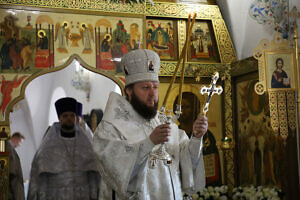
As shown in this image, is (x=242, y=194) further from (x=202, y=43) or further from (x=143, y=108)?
(x=143, y=108)

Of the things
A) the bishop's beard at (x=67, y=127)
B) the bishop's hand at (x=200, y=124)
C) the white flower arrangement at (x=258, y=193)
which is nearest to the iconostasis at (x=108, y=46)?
the bishop's beard at (x=67, y=127)

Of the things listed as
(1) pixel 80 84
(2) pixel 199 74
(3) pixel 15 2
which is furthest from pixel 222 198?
(3) pixel 15 2

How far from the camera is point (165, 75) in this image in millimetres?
6910

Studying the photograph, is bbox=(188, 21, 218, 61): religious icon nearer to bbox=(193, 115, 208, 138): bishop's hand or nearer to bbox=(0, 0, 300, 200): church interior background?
bbox=(0, 0, 300, 200): church interior background

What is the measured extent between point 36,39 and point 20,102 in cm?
86

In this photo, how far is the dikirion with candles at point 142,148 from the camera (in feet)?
11.2

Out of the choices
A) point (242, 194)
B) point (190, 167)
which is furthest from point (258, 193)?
point (190, 167)

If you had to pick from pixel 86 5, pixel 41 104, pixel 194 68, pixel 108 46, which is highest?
pixel 86 5

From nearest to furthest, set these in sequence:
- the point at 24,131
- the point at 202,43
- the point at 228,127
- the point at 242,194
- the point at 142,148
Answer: the point at 142,148, the point at 24,131, the point at 242,194, the point at 228,127, the point at 202,43

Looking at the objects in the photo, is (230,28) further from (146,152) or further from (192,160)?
(146,152)

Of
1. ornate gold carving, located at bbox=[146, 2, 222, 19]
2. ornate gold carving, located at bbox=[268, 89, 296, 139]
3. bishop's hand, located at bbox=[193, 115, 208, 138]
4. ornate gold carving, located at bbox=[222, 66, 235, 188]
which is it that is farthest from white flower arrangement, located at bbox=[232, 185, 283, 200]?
ornate gold carving, located at bbox=[146, 2, 222, 19]

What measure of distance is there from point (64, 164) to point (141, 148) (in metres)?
2.52

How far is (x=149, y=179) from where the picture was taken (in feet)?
12.2

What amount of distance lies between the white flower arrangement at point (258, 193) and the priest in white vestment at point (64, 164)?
205 centimetres
